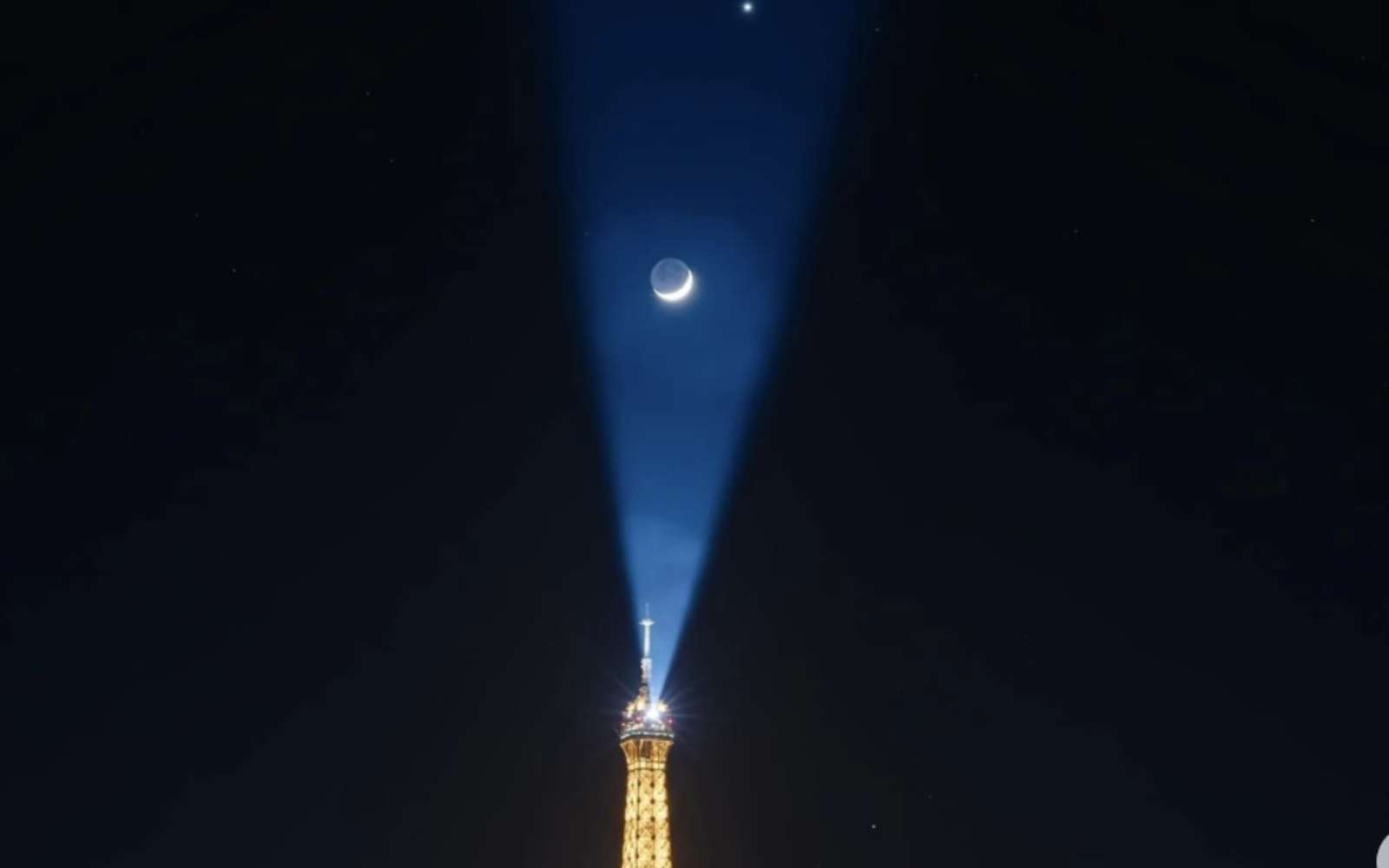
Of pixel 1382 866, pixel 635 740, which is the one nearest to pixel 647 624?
pixel 635 740

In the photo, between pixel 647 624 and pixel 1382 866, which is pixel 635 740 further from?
pixel 1382 866

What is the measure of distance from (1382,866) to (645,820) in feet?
260

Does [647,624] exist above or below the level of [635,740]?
above

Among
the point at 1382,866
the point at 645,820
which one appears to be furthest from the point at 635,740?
the point at 1382,866

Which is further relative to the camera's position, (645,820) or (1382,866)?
(645,820)

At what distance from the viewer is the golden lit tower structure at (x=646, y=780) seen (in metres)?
139

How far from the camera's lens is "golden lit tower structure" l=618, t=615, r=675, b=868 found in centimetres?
13862

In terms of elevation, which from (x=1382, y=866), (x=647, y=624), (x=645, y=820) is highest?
(x=647, y=624)

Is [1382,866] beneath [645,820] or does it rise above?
beneath

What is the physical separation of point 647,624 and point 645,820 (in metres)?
15.4

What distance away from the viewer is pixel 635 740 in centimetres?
14138

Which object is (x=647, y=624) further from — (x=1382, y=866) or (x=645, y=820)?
(x=1382, y=866)

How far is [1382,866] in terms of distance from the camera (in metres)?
66.2

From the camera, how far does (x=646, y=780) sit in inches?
5556
